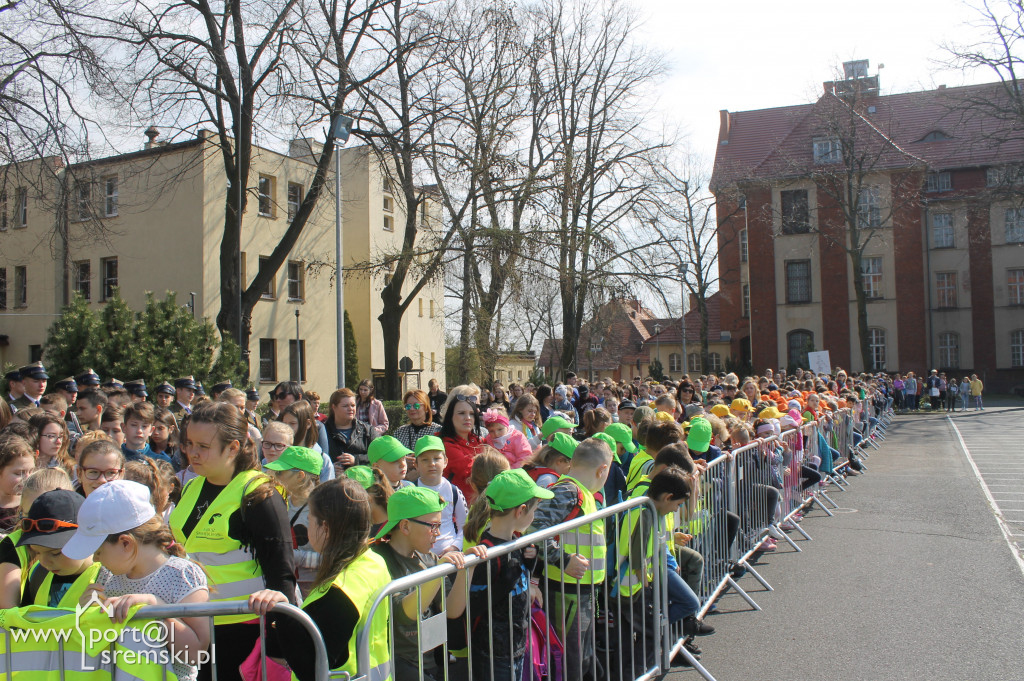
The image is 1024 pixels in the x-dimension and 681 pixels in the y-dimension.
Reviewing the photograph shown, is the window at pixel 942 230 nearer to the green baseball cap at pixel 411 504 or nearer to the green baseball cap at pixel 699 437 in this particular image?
the green baseball cap at pixel 699 437

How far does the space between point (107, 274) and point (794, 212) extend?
120 ft

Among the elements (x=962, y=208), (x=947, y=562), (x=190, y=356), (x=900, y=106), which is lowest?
(x=947, y=562)

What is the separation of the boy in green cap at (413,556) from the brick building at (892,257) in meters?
43.7

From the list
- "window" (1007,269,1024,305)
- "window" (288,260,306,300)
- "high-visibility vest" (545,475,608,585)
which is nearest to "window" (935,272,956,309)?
"window" (1007,269,1024,305)

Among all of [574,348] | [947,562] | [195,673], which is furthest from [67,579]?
[574,348]

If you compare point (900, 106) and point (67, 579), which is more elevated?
point (900, 106)

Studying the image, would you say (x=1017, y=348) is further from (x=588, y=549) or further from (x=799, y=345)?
(x=588, y=549)

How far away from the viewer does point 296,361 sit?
111 ft

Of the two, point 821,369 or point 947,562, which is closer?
point 947,562

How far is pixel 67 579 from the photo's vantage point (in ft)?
9.95

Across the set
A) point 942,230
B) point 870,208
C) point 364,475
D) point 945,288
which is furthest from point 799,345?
point 364,475

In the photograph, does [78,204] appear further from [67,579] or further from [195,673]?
[195,673]

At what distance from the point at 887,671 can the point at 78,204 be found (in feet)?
36.8

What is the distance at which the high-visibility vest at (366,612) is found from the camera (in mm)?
2787
